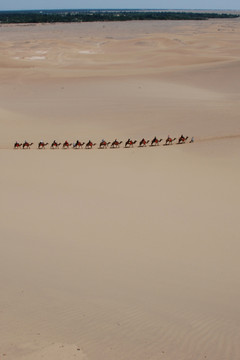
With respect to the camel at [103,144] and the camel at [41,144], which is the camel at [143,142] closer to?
the camel at [103,144]

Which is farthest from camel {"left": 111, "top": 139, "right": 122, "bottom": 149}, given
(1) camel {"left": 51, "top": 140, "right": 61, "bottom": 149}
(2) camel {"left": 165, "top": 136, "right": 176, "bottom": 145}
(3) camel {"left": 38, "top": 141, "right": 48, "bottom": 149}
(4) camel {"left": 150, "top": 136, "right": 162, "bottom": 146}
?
(3) camel {"left": 38, "top": 141, "right": 48, "bottom": 149}

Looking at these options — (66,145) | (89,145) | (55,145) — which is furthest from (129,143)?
(55,145)

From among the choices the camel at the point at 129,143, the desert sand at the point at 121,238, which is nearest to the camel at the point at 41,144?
the desert sand at the point at 121,238

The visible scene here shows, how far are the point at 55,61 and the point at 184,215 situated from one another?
3917 centimetres

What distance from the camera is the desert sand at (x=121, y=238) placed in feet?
19.8

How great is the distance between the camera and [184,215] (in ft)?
34.8

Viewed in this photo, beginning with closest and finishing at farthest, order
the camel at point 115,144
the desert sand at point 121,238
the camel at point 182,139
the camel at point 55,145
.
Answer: the desert sand at point 121,238 → the camel at point 55,145 → the camel at point 115,144 → the camel at point 182,139

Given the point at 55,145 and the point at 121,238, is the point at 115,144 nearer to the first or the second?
the point at 55,145

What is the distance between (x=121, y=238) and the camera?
920 cm

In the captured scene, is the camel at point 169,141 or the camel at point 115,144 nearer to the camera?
the camel at point 115,144

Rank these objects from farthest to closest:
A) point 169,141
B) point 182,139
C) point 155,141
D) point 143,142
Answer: point 169,141 < point 182,139 < point 155,141 < point 143,142

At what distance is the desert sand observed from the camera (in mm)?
6027

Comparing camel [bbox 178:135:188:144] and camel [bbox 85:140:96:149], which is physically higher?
camel [bbox 178:135:188:144]

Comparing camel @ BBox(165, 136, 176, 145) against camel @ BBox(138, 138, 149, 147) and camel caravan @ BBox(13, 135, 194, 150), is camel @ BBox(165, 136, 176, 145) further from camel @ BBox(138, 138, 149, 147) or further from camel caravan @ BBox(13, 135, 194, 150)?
camel @ BBox(138, 138, 149, 147)
